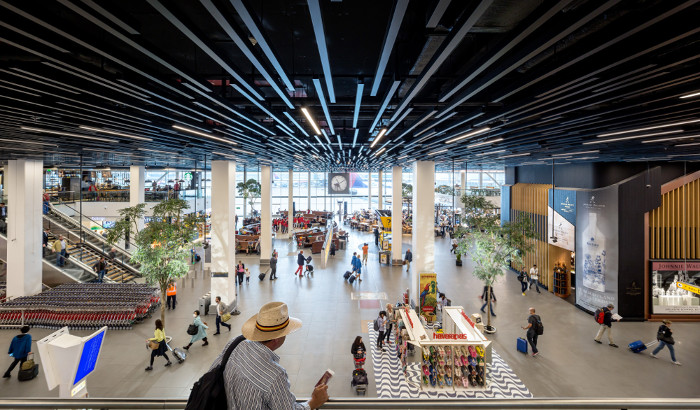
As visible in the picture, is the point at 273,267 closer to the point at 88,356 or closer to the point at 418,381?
the point at 418,381

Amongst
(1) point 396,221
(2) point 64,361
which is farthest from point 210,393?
(1) point 396,221

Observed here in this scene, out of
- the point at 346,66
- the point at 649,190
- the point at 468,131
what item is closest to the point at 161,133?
the point at 346,66

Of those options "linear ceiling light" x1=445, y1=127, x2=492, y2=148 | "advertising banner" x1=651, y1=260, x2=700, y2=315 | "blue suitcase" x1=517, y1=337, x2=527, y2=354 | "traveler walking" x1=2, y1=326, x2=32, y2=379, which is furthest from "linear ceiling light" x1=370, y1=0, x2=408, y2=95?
"advertising banner" x1=651, y1=260, x2=700, y2=315

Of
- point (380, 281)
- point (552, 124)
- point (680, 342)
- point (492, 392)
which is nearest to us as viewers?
point (552, 124)

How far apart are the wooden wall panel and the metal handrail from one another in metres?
12.7

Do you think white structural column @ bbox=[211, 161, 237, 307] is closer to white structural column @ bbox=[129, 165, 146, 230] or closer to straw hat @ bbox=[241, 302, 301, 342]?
white structural column @ bbox=[129, 165, 146, 230]

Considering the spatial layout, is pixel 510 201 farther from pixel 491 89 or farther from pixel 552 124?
pixel 491 89

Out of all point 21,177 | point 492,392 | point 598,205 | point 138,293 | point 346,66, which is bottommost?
point 492,392

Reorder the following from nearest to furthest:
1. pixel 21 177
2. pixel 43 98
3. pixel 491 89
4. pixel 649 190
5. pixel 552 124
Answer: pixel 43 98 → pixel 491 89 → pixel 552 124 → pixel 649 190 → pixel 21 177

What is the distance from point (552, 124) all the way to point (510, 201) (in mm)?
14149

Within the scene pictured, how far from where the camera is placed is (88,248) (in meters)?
16.9

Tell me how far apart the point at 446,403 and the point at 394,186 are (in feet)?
56.6

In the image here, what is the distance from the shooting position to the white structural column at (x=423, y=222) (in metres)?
12.4

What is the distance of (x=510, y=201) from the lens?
1869cm
